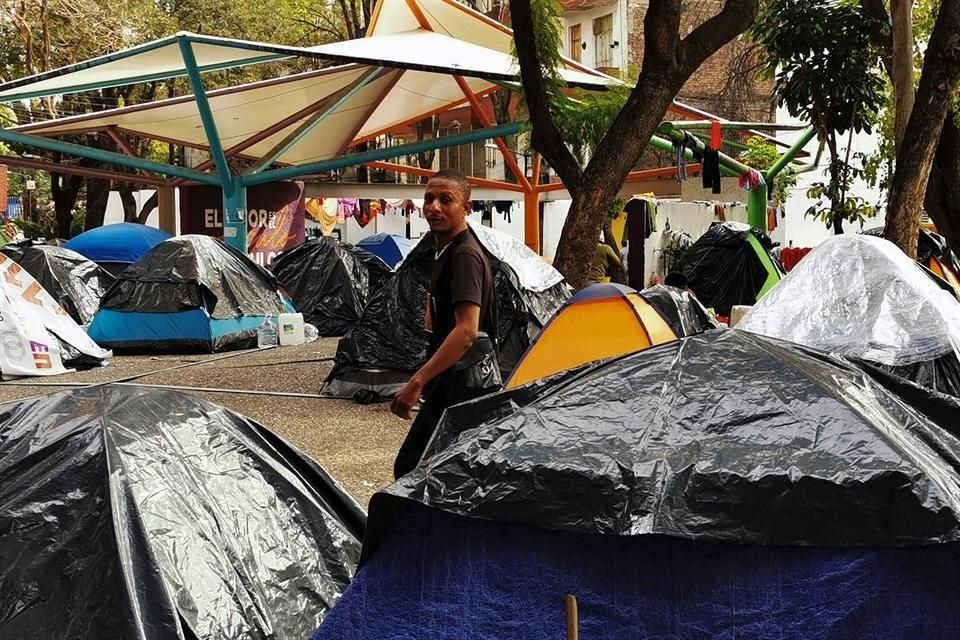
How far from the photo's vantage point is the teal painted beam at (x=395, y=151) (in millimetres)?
16469

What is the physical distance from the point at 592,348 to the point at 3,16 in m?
19.4

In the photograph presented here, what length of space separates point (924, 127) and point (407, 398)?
6.32 m

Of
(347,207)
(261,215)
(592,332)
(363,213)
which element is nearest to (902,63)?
(592,332)

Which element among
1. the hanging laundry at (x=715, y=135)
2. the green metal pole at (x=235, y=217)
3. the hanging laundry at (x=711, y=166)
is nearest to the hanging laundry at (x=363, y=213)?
the green metal pole at (x=235, y=217)

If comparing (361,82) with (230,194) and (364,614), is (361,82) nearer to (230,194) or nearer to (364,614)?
(230,194)

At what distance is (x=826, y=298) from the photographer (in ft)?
22.8

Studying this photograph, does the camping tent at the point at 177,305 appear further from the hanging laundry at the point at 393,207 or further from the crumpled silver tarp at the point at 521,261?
the hanging laundry at the point at 393,207

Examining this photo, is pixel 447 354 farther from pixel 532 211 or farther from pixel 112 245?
pixel 532 211

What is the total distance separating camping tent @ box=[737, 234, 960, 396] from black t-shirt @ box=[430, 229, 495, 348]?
7.70ft

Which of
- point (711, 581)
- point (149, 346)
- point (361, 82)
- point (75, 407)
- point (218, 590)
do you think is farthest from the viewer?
point (361, 82)

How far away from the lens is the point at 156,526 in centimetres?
312

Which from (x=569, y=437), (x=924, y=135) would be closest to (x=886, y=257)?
(x=924, y=135)

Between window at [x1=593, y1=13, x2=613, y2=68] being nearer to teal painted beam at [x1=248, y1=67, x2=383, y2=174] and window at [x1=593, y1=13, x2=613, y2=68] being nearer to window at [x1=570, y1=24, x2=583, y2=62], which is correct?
window at [x1=570, y1=24, x2=583, y2=62]

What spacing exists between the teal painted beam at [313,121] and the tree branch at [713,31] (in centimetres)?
813
